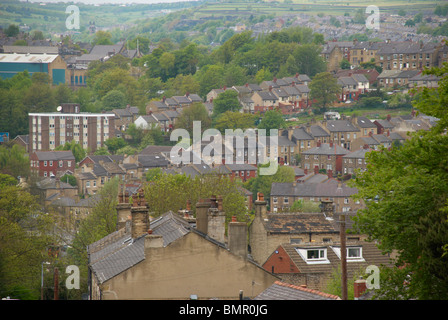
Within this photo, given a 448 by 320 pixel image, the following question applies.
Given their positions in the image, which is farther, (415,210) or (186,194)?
(186,194)

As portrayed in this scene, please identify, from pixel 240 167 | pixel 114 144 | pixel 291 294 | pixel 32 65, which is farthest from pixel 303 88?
pixel 291 294

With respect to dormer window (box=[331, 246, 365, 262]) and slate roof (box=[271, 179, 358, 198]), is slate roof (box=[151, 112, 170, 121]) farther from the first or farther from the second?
dormer window (box=[331, 246, 365, 262])

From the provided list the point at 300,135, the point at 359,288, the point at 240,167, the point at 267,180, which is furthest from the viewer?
the point at 300,135

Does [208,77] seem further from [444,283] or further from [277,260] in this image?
[444,283]

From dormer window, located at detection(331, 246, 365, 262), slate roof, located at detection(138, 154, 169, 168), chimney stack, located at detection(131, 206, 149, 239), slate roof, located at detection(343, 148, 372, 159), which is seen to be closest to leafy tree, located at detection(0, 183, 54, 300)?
chimney stack, located at detection(131, 206, 149, 239)

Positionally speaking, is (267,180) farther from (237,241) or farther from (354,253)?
(237,241)
